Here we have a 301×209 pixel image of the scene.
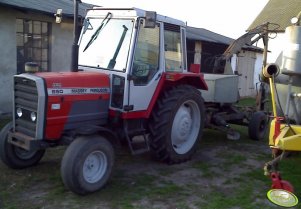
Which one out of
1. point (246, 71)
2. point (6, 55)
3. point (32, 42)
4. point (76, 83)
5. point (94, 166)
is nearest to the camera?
point (94, 166)

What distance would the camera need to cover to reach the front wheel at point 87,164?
14.8 feet

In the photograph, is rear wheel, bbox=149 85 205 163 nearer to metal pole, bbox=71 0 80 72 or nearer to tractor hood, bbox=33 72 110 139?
tractor hood, bbox=33 72 110 139

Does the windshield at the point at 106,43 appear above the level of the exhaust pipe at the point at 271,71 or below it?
above

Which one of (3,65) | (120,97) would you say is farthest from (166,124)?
(3,65)

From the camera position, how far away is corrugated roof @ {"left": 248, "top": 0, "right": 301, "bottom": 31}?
21.4 m

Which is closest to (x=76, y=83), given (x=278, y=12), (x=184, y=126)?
(x=184, y=126)

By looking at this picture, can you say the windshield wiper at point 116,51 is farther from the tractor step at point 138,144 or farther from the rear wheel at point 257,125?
the rear wheel at point 257,125

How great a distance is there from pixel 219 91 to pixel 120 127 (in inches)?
119

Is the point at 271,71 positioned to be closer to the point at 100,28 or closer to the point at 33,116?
the point at 100,28

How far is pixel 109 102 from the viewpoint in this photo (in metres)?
5.46

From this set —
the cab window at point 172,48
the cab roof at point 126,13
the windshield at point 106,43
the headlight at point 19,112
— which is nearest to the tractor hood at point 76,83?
the windshield at point 106,43

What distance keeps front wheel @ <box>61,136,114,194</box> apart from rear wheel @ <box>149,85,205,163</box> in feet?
3.54

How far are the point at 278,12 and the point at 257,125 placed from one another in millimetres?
16516

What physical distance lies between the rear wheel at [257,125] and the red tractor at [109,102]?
2001 millimetres
